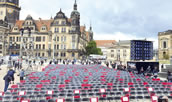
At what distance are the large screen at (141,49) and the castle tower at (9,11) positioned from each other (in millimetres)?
60440

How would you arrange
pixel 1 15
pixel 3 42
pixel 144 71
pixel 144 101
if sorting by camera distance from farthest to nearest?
1. pixel 1 15
2. pixel 3 42
3. pixel 144 71
4. pixel 144 101

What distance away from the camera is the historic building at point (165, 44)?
56278 mm

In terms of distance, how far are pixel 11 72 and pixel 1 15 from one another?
69.0 meters

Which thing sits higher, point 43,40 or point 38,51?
point 43,40

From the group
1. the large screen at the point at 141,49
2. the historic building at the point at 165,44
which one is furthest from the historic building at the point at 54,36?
the large screen at the point at 141,49

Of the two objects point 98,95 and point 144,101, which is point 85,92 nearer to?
point 98,95

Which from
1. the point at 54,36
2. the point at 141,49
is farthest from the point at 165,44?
the point at 141,49

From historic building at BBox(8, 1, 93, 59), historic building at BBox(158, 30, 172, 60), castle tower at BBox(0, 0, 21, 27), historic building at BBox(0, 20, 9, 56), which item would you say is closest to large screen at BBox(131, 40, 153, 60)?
historic building at BBox(158, 30, 172, 60)

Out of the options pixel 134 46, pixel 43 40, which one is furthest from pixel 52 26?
pixel 134 46

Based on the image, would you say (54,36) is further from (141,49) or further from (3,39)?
(141,49)

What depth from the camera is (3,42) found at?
58.5m

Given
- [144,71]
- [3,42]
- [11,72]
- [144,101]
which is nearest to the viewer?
[144,101]

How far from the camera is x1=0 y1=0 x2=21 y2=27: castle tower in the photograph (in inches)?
2724

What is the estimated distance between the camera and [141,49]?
899 inches
